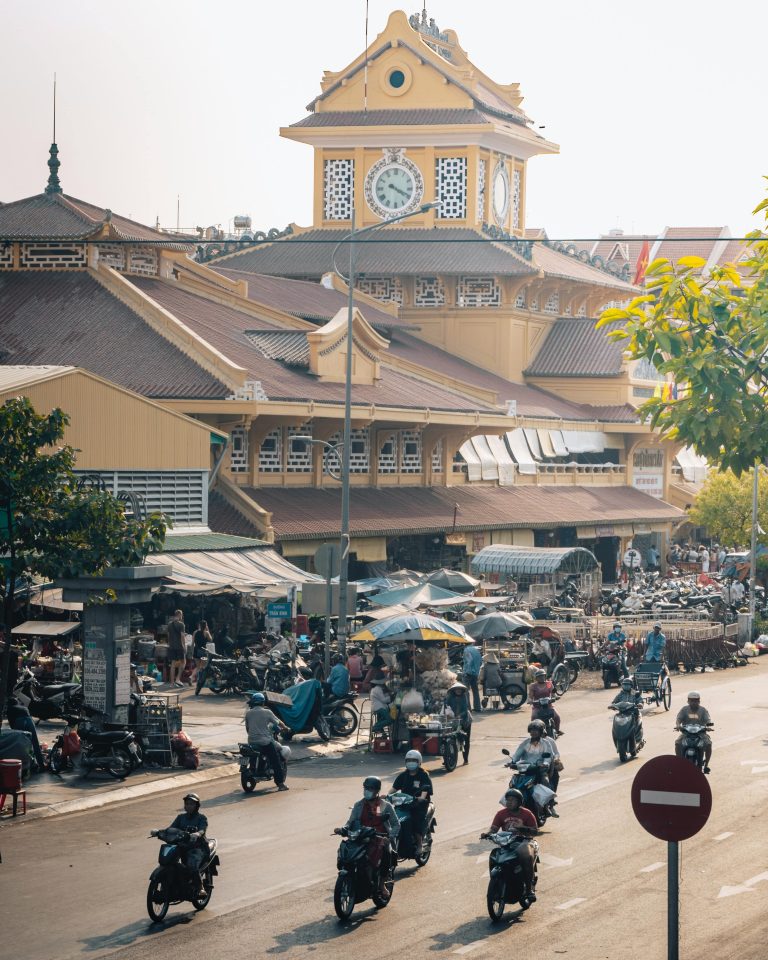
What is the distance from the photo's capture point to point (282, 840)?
20.3 meters

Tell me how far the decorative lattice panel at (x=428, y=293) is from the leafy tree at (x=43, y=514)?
147 ft

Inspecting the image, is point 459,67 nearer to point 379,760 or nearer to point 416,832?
point 379,760

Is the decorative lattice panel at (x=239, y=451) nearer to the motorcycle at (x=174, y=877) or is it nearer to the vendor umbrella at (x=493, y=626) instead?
the vendor umbrella at (x=493, y=626)

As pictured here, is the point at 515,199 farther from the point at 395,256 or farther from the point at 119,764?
the point at 119,764

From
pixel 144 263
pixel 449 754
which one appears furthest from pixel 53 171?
pixel 449 754

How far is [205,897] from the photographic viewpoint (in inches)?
663

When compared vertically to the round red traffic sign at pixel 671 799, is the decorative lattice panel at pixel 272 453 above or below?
above

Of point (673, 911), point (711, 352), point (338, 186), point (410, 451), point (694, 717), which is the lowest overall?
point (694, 717)

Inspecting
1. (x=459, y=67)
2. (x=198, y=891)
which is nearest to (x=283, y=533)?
(x=198, y=891)

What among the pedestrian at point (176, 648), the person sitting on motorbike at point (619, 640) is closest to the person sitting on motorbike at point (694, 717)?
the person sitting on motorbike at point (619, 640)

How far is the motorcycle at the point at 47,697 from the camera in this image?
2707 centimetres

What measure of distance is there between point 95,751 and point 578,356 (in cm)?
4603

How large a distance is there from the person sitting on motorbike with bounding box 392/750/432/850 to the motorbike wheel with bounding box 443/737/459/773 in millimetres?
6629

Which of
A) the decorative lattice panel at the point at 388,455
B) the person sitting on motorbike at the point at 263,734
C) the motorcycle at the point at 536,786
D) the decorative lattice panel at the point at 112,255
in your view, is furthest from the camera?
the decorative lattice panel at the point at 388,455
